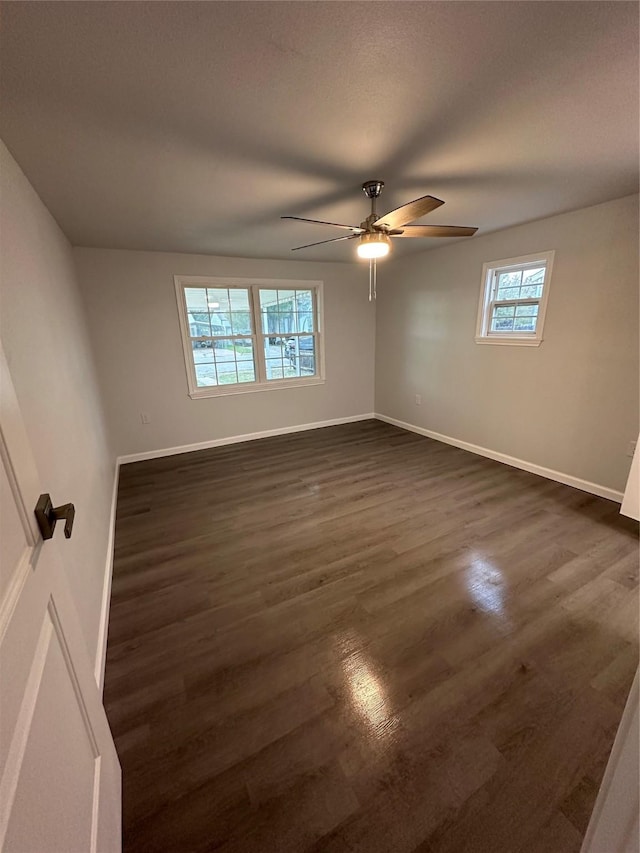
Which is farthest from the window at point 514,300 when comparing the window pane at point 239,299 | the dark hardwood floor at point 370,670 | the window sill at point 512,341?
the window pane at point 239,299

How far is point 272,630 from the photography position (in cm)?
182

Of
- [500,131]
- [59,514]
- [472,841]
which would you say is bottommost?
[472,841]

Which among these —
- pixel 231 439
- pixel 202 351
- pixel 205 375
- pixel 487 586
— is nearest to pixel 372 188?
pixel 487 586

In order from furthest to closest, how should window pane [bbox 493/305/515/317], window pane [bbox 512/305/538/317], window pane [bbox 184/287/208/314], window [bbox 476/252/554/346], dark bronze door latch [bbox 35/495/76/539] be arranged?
window pane [bbox 184/287/208/314] < window pane [bbox 493/305/515/317] < window pane [bbox 512/305/538/317] < window [bbox 476/252/554/346] < dark bronze door latch [bbox 35/495/76/539]

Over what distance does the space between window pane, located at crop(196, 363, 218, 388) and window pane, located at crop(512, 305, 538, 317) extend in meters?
3.58

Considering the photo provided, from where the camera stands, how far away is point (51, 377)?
5.64 feet

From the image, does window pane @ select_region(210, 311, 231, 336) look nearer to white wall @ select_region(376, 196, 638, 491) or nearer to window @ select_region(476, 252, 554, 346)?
white wall @ select_region(376, 196, 638, 491)

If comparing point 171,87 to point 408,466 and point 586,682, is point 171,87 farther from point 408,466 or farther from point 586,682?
point 408,466

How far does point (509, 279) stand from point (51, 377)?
4057 millimetres

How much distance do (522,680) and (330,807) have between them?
98 cm

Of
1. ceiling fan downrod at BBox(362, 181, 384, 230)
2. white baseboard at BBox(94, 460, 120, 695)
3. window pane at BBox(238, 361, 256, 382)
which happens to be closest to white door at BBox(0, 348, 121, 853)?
white baseboard at BBox(94, 460, 120, 695)

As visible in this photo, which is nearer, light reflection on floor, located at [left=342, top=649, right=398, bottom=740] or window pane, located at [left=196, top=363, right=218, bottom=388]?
light reflection on floor, located at [left=342, top=649, right=398, bottom=740]

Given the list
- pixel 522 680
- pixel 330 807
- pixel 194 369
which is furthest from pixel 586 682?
→ pixel 194 369

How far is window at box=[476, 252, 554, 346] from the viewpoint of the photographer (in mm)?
3275
